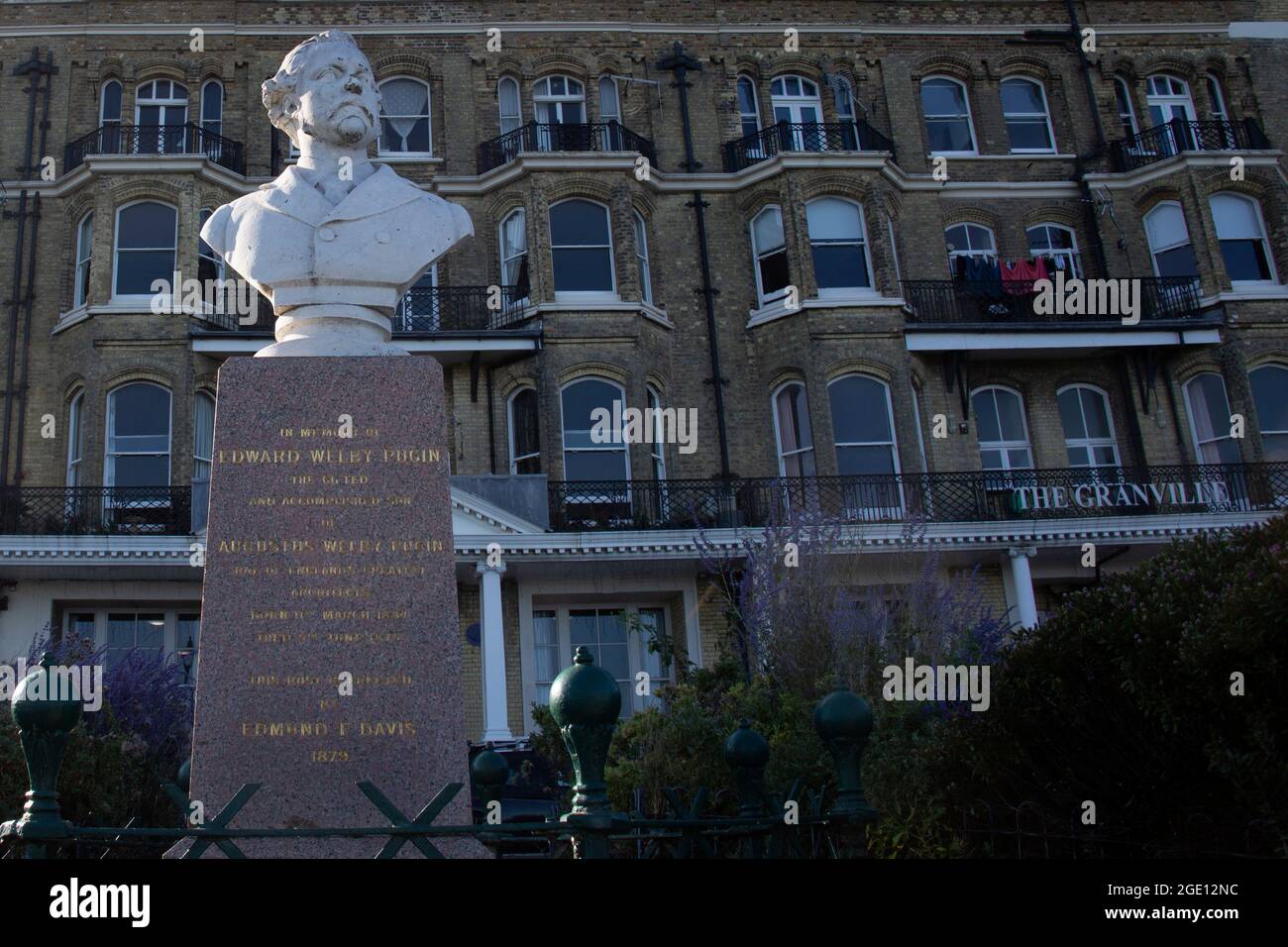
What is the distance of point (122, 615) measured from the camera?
2416 centimetres

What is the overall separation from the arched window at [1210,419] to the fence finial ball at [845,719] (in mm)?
23162

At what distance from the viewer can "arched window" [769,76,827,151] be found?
29.0 m

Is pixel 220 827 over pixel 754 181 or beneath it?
beneath

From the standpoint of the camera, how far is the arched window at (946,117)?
30.5 m

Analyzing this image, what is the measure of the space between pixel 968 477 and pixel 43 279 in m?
18.0

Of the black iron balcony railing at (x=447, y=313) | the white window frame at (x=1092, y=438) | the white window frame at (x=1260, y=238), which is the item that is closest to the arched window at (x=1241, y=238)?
the white window frame at (x=1260, y=238)

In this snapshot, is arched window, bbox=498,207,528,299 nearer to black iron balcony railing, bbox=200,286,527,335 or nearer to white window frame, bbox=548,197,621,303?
black iron balcony railing, bbox=200,286,527,335

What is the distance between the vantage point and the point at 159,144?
27.4m

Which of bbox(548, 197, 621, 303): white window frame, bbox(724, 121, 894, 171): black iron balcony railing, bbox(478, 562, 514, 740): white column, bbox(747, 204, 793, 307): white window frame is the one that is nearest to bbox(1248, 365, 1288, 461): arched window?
bbox(724, 121, 894, 171): black iron balcony railing

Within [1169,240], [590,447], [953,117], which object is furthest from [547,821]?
[953,117]

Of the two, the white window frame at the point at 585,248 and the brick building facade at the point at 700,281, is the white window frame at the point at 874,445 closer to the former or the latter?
the brick building facade at the point at 700,281
